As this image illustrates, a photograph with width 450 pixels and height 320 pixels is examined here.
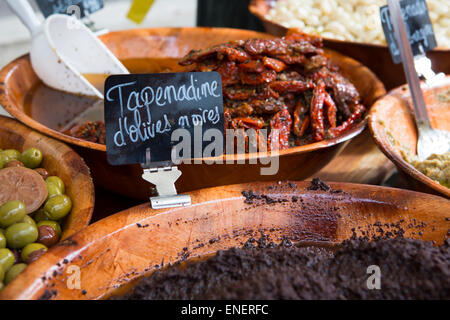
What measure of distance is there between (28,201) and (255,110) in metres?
0.89

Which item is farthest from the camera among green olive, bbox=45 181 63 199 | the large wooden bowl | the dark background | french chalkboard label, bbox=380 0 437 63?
the dark background

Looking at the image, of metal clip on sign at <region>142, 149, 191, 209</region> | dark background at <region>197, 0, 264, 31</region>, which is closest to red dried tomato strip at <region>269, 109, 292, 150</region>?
metal clip on sign at <region>142, 149, 191, 209</region>

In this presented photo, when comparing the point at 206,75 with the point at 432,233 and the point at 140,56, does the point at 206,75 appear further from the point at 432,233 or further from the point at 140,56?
the point at 140,56

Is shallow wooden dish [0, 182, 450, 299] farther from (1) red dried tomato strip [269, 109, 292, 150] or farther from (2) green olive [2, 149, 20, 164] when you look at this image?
(2) green olive [2, 149, 20, 164]

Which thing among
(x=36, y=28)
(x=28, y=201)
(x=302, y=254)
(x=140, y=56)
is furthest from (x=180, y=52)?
(x=302, y=254)

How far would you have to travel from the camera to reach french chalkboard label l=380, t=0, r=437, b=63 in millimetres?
1804

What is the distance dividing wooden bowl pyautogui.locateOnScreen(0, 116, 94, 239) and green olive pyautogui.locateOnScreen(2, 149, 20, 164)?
2.1 inches

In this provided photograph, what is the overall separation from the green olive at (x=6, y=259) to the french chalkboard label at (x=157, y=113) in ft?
1.21

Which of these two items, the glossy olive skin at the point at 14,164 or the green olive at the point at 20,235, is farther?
the glossy olive skin at the point at 14,164

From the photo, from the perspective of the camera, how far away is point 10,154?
1426 mm

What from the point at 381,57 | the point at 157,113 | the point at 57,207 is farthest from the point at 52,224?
the point at 381,57

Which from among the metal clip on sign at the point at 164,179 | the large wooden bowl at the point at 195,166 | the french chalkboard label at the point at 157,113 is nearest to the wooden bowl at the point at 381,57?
the large wooden bowl at the point at 195,166

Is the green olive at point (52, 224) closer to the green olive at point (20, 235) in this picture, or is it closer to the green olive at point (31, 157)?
the green olive at point (20, 235)

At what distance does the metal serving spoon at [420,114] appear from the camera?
166cm
